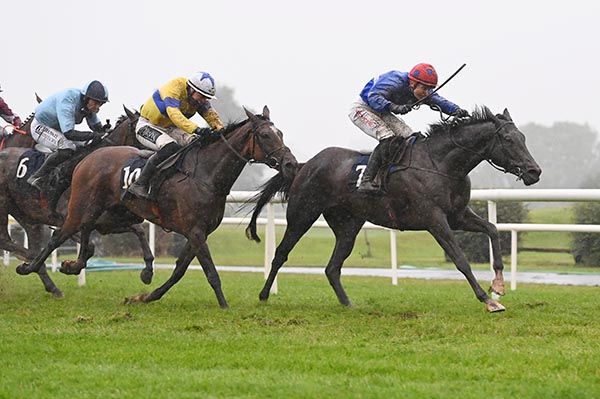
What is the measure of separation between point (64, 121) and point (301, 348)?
4.90 meters

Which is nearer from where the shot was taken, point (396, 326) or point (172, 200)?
point (396, 326)

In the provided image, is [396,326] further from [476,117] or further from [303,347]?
[476,117]

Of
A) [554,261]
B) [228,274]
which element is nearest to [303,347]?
[228,274]

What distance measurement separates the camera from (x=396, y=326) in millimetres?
7285

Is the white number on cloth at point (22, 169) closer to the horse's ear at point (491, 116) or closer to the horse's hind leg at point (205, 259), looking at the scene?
the horse's hind leg at point (205, 259)

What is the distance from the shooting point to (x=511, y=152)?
8.52 m

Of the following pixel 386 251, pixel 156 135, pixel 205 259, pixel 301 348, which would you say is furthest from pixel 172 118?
pixel 386 251

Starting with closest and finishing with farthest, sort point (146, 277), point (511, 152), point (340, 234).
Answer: point (511, 152), point (340, 234), point (146, 277)

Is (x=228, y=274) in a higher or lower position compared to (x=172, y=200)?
lower

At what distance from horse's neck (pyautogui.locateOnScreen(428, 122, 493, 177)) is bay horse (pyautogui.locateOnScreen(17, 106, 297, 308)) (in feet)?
4.15

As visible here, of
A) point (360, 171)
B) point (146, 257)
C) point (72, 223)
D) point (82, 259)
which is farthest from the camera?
point (146, 257)

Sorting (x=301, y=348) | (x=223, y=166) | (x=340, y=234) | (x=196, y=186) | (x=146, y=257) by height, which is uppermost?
(x=223, y=166)

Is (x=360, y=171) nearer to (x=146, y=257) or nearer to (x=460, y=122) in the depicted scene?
(x=460, y=122)

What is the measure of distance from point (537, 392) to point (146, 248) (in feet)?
20.8
